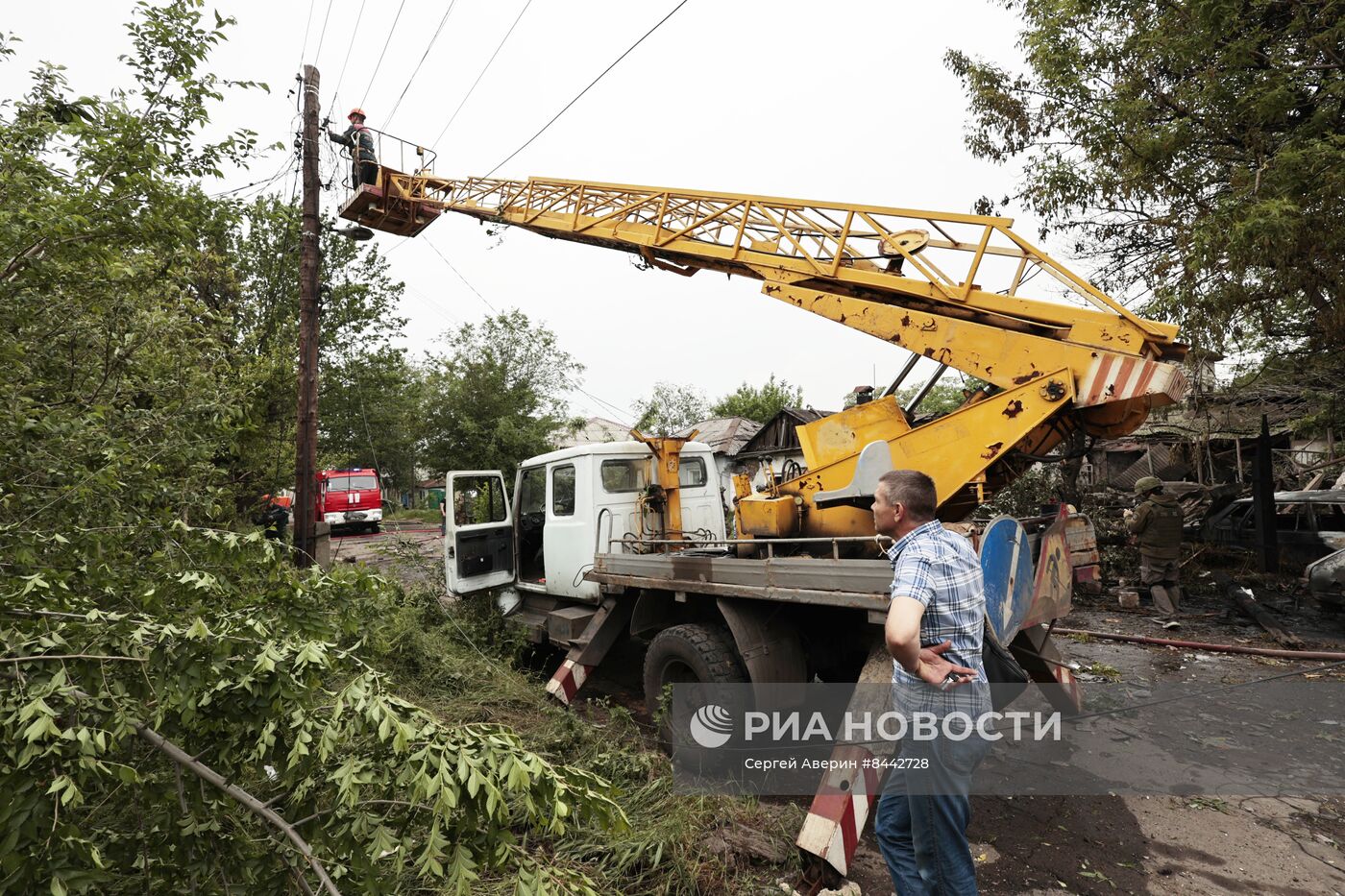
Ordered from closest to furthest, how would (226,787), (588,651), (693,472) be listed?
(226,787) → (588,651) → (693,472)

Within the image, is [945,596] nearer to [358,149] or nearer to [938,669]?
[938,669]

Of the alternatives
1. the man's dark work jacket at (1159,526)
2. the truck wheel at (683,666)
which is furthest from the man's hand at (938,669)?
the man's dark work jacket at (1159,526)

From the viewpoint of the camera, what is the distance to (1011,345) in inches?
160

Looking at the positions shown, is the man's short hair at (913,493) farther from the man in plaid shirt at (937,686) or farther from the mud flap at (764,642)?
A: the mud flap at (764,642)

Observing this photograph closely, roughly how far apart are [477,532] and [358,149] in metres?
5.86

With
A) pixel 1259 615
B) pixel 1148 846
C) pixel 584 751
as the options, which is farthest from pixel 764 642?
pixel 1259 615

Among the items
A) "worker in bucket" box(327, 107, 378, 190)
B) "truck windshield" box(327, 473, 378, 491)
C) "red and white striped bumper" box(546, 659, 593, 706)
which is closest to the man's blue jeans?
"red and white striped bumper" box(546, 659, 593, 706)

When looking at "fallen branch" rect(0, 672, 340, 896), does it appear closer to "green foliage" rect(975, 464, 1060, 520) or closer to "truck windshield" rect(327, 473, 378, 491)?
"green foliage" rect(975, 464, 1060, 520)

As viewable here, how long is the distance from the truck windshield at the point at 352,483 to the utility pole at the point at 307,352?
1478 centimetres

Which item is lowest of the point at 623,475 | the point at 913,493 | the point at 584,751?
the point at 584,751

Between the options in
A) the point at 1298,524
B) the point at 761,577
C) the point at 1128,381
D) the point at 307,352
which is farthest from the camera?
the point at 1298,524

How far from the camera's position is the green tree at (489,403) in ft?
64.0

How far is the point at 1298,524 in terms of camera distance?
9594 mm

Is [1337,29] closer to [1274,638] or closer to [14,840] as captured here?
[1274,638]
